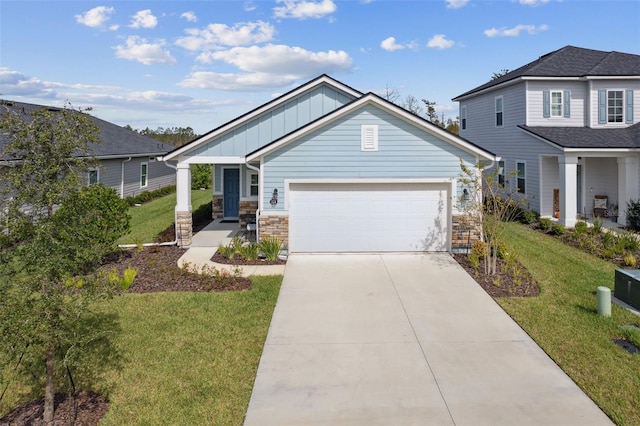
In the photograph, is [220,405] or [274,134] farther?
[274,134]

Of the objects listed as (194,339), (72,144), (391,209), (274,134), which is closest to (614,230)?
(391,209)

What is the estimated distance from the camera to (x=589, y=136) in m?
17.4

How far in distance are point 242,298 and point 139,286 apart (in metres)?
2.75

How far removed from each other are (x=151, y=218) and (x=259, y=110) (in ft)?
27.9

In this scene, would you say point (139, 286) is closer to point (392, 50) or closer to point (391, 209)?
point (391, 209)

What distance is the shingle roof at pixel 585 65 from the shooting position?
18.3 metres

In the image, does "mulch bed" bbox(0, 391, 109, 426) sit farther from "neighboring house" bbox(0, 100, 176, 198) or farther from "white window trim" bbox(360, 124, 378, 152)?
"neighboring house" bbox(0, 100, 176, 198)

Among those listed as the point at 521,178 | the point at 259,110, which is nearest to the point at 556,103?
the point at 521,178

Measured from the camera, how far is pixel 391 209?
1291 centimetres

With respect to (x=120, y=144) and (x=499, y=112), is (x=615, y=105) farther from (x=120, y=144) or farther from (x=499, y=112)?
(x=120, y=144)

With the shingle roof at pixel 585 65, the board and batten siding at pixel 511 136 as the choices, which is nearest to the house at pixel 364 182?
the board and batten siding at pixel 511 136

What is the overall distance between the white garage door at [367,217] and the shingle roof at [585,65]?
32.2 feet

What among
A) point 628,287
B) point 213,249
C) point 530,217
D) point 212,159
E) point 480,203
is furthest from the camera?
point 530,217

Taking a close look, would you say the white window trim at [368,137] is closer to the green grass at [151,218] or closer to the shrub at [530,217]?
the green grass at [151,218]
